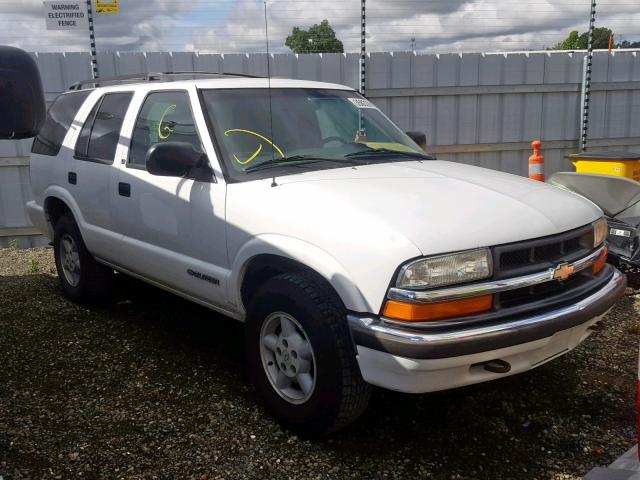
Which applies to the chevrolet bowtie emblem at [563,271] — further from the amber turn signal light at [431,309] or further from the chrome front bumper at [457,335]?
the amber turn signal light at [431,309]

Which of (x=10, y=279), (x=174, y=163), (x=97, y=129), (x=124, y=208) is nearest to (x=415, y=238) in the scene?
(x=174, y=163)

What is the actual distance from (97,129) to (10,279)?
8.36 ft

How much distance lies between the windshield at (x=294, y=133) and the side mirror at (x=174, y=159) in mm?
166

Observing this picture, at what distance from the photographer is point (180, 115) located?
392 cm

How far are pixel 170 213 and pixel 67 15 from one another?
15.5 feet

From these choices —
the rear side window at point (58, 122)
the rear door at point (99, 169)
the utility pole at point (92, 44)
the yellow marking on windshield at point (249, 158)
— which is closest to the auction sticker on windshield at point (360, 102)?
the yellow marking on windshield at point (249, 158)

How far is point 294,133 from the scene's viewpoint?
12.4 feet

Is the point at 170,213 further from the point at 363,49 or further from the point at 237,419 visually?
the point at 363,49

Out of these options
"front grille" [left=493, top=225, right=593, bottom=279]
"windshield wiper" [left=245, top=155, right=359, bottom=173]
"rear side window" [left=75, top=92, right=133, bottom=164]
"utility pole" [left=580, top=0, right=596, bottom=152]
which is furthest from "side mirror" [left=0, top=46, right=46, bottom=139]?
"utility pole" [left=580, top=0, right=596, bottom=152]

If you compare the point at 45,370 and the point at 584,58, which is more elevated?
the point at 584,58

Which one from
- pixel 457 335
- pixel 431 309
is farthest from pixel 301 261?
pixel 457 335

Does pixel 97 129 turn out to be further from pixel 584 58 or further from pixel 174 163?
pixel 584 58

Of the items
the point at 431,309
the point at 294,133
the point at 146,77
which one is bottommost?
the point at 431,309

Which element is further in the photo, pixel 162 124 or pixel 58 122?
pixel 58 122
